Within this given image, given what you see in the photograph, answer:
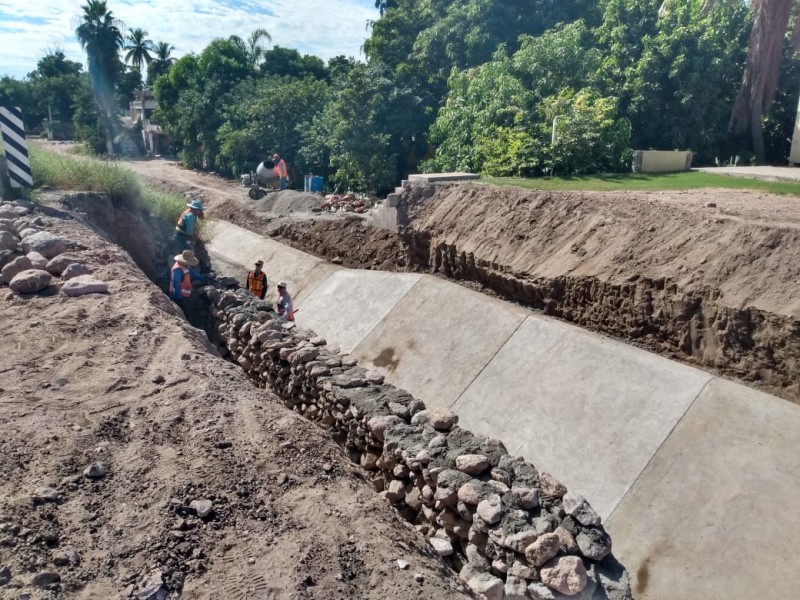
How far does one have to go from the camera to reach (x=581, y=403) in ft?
27.5

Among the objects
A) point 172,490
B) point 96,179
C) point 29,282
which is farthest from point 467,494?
point 96,179

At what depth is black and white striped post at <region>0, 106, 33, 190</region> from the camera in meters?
9.95

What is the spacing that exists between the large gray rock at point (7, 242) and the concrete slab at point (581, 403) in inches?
253

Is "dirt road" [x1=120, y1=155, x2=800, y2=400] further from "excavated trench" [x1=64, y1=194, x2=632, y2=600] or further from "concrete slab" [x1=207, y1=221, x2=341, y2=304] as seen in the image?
"excavated trench" [x1=64, y1=194, x2=632, y2=600]

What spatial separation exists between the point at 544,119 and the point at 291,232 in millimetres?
7858

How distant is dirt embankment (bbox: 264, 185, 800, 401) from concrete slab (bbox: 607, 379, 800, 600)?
799 mm

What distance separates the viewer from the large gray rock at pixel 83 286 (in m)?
6.86

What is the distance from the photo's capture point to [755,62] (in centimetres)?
1681

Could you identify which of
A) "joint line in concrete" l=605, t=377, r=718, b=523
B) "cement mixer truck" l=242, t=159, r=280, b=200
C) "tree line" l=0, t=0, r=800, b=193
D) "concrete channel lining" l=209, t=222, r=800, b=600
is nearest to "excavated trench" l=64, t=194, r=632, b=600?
"concrete channel lining" l=209, t=222, r=800, b=600

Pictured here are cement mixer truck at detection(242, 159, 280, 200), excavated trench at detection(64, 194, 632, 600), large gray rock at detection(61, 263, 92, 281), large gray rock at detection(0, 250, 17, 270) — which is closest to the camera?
excavated trench at detection(64, 194, 632, 600)

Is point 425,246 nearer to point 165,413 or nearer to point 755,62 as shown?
point 165,413

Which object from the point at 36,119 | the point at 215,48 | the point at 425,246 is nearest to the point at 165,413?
the point at 425,246

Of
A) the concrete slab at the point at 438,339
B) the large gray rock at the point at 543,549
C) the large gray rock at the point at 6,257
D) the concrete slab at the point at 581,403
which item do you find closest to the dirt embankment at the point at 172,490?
the large gray rock at the point at 543,549

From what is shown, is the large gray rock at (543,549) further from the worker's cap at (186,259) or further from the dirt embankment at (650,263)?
the worker's cap at (186,259)
